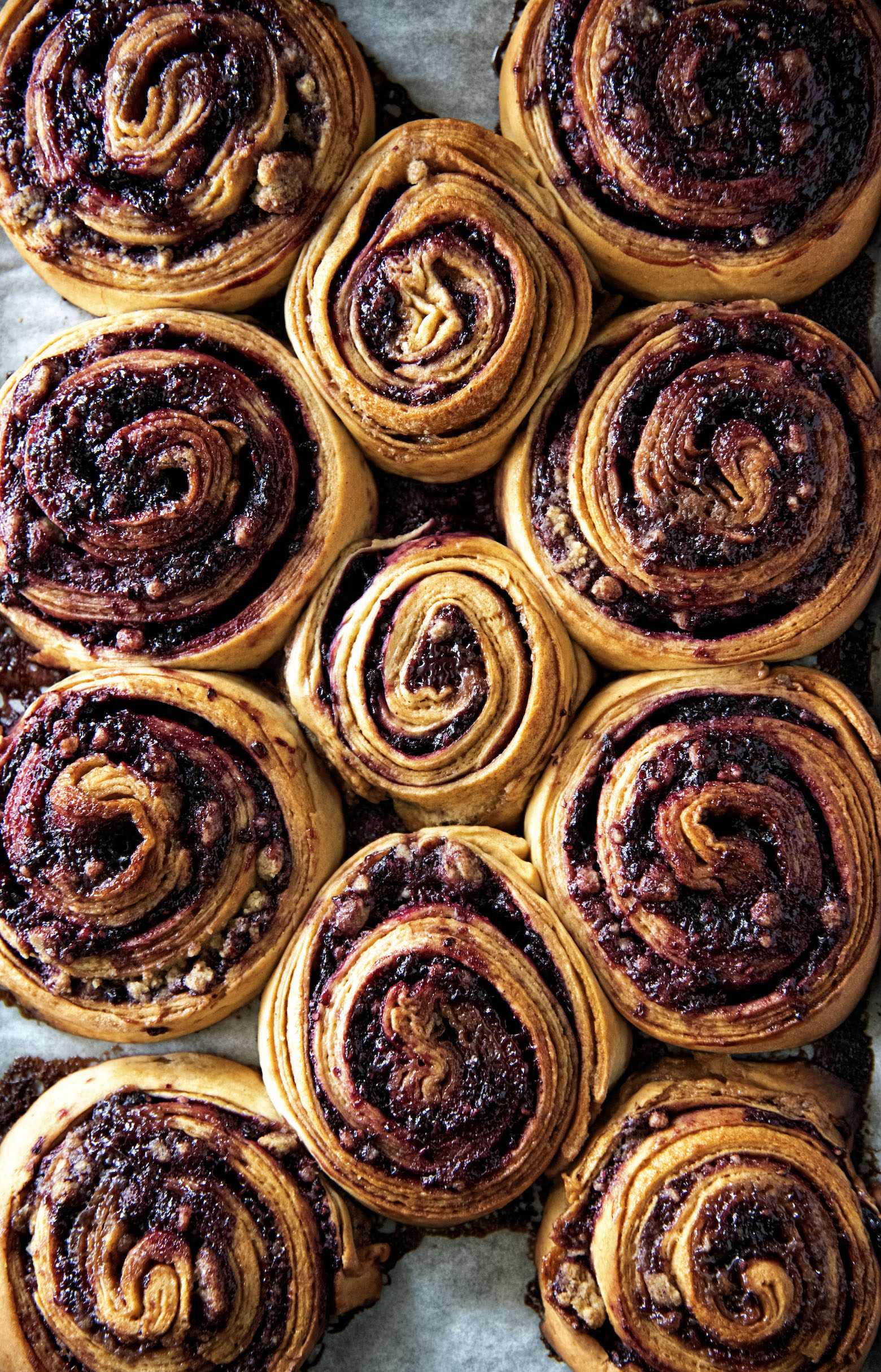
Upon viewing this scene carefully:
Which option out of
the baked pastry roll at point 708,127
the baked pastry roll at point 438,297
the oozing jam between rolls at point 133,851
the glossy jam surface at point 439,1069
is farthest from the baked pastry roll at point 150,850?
the baked pastry roll at point 708,127

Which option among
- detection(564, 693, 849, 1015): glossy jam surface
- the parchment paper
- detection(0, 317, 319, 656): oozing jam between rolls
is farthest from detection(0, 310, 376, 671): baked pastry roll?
detection(564, 693, 849, 1015): glossy jam surface

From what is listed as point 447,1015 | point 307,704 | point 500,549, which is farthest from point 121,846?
point 500,549

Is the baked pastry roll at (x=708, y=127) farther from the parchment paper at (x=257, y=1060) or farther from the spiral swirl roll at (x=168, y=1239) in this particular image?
the spiral swirl roll at (x=168, y=1239)

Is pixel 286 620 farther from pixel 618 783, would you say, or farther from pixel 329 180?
pixel 329 180

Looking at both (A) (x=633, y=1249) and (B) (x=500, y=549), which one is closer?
(A) (x=633, y=1249)

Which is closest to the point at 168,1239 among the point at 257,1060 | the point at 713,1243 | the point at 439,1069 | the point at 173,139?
the point at 257,1060

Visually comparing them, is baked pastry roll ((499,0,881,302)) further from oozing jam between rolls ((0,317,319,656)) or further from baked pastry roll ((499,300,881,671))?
oozing jam between rolls ((0,317,319,656))

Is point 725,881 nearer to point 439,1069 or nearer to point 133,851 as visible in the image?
point 439,1069
